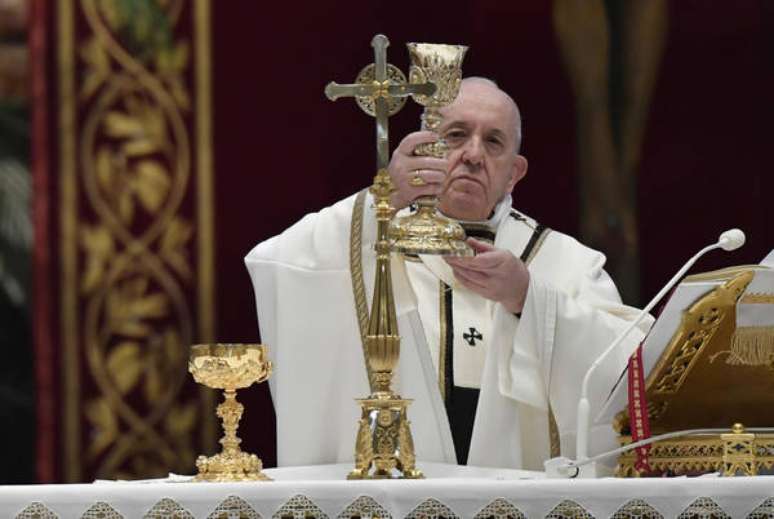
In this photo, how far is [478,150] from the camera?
508cm

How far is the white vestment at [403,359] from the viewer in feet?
15.3

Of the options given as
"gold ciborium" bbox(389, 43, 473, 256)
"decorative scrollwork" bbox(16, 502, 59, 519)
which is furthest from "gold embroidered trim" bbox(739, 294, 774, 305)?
"decorative scrollwork" bbox(16, 502, 59, 519)

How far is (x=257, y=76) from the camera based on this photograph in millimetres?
6328

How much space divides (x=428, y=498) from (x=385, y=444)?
33cm

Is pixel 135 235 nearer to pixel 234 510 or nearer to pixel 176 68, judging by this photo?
pixel 176 68

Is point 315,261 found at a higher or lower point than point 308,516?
higher

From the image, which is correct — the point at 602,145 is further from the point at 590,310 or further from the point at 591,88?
the point at 590,310

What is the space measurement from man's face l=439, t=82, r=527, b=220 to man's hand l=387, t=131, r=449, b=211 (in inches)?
19.9

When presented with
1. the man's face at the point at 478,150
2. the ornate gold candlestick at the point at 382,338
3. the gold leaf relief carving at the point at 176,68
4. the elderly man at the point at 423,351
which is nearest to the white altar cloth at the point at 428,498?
the ornate gold candlestick at the point at 382,338

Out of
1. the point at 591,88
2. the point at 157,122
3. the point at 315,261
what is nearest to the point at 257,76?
the point at 157,122

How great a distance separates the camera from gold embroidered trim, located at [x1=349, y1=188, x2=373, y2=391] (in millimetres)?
4602

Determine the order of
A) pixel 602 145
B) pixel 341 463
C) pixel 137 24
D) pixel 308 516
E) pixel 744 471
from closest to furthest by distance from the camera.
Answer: pixel 308 516 < pixel 744 471 < pixel 341 463 < pixel 137 24 < pixel 602 145

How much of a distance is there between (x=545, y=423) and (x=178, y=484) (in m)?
1.37

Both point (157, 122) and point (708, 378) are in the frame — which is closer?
point (708, 378)
